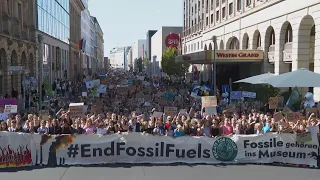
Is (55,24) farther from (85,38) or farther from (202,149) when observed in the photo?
(85,38)

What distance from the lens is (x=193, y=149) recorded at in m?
13.2

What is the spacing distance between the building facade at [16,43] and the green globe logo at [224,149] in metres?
21.7

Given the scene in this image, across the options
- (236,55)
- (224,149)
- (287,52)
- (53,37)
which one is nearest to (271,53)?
(236,55)

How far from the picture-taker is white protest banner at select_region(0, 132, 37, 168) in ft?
41.0

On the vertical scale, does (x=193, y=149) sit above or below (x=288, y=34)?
below

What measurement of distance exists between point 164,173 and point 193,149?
164cm

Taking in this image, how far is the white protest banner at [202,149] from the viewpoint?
42.8ft

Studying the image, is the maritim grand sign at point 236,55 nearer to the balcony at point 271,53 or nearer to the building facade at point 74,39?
the balcony at point 271,53

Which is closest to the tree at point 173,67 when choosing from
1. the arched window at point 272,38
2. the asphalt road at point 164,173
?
the arched window at point 272,38

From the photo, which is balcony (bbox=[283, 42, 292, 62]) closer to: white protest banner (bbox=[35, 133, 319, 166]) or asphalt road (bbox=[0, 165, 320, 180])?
white protest banner (bbox=[35, 133, 319, 166])

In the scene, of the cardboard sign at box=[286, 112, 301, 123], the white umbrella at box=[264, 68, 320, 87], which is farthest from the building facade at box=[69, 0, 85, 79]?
the cardboard sign at box=[286, 112, 301, 123]

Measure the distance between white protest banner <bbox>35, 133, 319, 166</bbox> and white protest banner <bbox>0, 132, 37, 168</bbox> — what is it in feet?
5.50

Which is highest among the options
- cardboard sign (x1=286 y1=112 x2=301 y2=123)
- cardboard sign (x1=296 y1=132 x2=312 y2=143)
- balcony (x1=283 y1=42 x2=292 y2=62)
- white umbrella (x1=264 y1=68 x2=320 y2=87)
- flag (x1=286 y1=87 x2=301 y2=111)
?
balcony (x1=283 y1=42 x2=292 y2=62)

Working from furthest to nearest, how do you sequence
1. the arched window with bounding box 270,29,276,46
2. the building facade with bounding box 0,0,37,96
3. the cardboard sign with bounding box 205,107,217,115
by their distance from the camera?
the arched window with bounding box 270,29,276,46, the building facade with bounding box 0,0,37,96, the cardboard sign with bounding box 205,107,217,115
